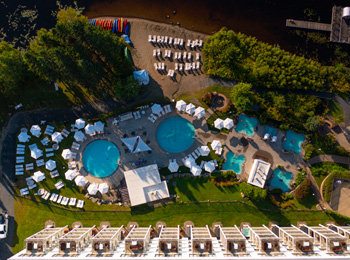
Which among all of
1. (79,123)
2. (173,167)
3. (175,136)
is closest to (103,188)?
(79,123)

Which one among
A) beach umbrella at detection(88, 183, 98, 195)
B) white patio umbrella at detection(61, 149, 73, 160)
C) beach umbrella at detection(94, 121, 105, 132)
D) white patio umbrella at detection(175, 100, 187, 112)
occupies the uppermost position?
white patio umbrella at detection(175, 100, 187, 112)

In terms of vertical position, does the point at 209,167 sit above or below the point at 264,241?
above

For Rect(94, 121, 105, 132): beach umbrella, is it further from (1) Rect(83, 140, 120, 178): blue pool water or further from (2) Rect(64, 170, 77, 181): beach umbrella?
(2) Rect(64, 170, 77, 181): beach umbrella

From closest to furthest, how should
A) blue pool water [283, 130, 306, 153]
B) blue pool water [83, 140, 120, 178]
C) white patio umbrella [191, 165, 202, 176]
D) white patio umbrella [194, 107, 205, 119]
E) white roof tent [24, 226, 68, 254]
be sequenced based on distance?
white roof tent [24, 226, 68, 254], white patio umbrella [191, 165, 202, 176], white patio umbrella [194, 107, 205, 119], blue pool water [283, 130, 306, 153], blue pool water [83, 140, 120, 178]

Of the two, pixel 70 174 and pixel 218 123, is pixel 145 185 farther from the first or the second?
pixel 218 123

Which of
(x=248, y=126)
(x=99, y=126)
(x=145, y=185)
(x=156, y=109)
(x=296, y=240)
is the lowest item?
(x=296, y=240)

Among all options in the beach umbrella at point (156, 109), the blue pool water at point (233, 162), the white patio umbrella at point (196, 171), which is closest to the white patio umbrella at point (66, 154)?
the beach umbrella at point (156, 109)

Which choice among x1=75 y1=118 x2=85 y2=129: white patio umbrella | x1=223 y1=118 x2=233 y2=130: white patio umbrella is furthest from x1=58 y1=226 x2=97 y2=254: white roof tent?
x1=223 y1=118 x2=233 y2=130: white patio umbrella

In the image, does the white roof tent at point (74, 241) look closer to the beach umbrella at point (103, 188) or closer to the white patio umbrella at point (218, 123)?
the beach umbrella at point (103, 188)
